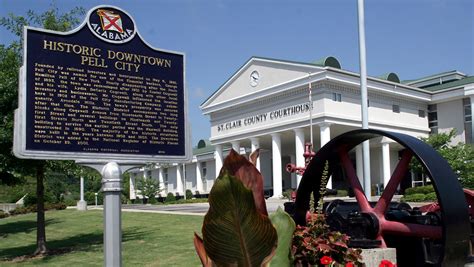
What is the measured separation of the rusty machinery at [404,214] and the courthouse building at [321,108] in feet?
95.2

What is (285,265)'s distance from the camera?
3.95 meters

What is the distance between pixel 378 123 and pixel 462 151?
742 centimetres

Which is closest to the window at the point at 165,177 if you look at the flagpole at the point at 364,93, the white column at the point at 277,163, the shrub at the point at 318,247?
the white column at the point at 277,163

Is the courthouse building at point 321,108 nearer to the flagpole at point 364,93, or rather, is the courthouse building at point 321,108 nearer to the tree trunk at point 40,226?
the flagpole at point 364,93

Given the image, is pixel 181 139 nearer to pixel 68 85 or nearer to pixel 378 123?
Result: pixel 68 85

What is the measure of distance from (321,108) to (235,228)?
3446cm

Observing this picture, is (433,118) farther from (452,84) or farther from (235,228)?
(235,228)

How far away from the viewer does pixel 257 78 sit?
141 ft

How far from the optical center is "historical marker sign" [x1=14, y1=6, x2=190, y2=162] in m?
5.61

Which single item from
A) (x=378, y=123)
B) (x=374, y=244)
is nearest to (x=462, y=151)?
(x=378, y=123)

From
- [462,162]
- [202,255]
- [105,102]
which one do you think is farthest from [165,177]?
[202,255]

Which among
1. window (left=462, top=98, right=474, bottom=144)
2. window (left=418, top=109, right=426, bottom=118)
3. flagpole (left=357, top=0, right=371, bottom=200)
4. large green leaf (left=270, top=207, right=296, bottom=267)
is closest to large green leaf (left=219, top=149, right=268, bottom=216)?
large green leaf (left=270, top=207, right=296, bottom=267)

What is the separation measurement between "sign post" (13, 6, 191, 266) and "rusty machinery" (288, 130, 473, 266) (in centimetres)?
168

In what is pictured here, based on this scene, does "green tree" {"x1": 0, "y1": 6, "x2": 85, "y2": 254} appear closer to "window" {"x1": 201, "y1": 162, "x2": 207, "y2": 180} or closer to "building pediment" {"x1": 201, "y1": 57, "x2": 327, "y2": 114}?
"building pediment" {"x1": 201, "y1": 57, "x2": 327, "y2": 114}
